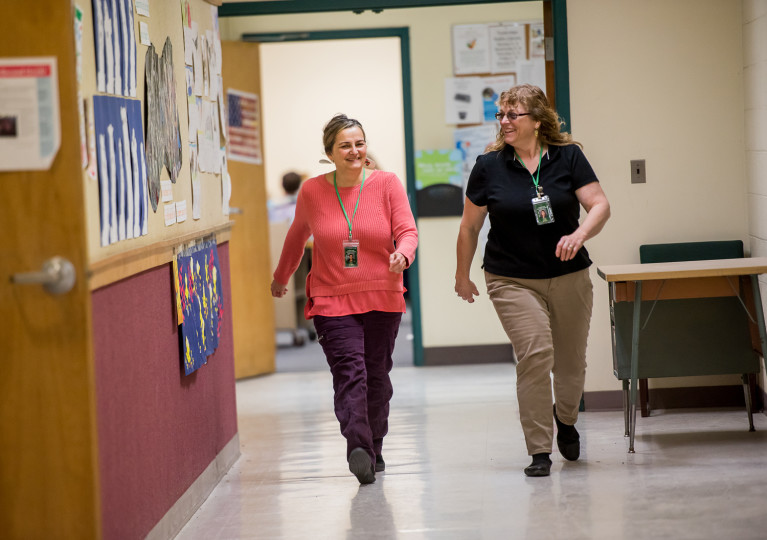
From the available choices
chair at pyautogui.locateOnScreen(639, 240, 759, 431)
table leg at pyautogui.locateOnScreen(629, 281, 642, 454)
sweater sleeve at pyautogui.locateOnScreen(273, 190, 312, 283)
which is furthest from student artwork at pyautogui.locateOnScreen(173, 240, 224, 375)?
chair at pyautogui.locateOnScreen(639, 240, 759, 431)

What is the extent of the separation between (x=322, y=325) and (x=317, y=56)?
7.53m

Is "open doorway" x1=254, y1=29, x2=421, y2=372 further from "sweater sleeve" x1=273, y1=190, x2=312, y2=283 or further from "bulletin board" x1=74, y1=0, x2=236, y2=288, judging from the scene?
"sweater sleeve" x1=273, y1=190, x2=312, y2=283

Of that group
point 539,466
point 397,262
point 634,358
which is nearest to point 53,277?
point 397,262

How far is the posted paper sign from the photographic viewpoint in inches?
106

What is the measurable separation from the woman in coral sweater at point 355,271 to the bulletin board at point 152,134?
0.52m

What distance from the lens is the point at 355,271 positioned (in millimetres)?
4160

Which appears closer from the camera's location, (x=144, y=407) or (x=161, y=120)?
(x=144, y=407)

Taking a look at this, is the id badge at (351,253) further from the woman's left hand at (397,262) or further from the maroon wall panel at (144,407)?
the maroon wall panel at (144,407)

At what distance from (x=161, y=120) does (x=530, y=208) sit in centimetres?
146

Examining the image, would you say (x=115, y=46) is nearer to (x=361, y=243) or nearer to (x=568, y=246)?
(x=361, y=243)

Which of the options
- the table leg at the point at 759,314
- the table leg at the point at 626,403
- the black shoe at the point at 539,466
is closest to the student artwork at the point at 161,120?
the black shoe at the point at 539,466

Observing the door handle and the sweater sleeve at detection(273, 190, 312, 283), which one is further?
the sweater sleeve at detection(273, 190, 312, 283)

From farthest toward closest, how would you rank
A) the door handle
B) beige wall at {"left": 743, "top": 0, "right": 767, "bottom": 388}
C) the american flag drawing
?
1. the american flag drawing
2. beige wall at {"left": 743, "top": 0, "right": 767, "bottom": 388}
3. the door handle

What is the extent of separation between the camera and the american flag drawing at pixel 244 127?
682 cm
